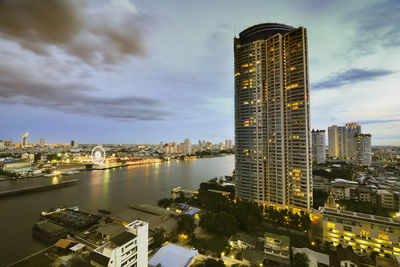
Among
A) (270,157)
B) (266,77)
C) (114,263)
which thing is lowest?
(114,263)

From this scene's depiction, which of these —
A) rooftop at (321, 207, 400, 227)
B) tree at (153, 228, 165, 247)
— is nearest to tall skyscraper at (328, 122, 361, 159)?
rooftop at (321, 207, 400, 227)

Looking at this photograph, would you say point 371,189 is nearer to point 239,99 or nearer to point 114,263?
point 239,99

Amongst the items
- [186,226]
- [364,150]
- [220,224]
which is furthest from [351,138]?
[186,226]

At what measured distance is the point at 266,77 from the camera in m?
11.8

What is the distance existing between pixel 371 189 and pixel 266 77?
1237 centimetres

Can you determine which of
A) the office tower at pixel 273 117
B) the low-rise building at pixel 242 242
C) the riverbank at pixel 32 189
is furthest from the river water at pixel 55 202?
the office tower at pixel 273 117

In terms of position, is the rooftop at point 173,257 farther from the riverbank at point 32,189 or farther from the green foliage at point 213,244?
the riverbank at point 32,189

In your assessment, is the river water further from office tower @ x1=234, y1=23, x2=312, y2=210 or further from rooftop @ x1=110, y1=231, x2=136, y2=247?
office tower @ x1=234, y1=23, x2=312, y2=210

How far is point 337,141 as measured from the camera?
37.2m

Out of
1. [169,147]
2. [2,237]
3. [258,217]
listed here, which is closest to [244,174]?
[258,217]

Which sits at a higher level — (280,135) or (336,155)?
(280,135)

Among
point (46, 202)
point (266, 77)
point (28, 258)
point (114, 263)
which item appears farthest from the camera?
point (46, 202)

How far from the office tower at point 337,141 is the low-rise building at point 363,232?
3641 centimetres

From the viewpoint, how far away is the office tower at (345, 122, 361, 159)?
33869mm
